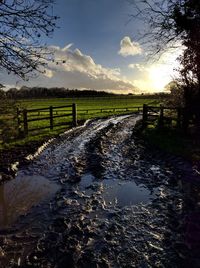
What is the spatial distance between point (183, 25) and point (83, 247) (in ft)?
31.5

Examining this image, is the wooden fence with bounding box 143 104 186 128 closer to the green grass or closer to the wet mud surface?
the green grass

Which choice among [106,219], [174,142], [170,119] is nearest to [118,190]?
[106,219]

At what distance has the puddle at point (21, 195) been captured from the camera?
25.8 feet

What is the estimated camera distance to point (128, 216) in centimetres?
752

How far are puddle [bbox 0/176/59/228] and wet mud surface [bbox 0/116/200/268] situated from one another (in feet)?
0.28

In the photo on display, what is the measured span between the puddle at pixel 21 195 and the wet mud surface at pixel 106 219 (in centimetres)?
9

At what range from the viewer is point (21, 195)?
9312 millimetres

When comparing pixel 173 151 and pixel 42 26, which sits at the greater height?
pixel 42 26

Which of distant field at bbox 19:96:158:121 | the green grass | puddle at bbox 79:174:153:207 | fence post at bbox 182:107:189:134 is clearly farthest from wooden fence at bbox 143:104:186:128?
puddle at bbox 79:174:153:207

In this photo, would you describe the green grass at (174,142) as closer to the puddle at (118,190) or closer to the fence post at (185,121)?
the fence post at (185,121)

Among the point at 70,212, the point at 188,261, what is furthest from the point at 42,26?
the point at 188,261

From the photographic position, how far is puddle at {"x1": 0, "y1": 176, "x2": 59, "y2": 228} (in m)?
7.86

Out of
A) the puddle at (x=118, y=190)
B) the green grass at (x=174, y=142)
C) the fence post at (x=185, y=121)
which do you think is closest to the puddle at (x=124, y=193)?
the puddle at (x=118, y=190)

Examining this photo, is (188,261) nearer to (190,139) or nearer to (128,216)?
(128,216)
